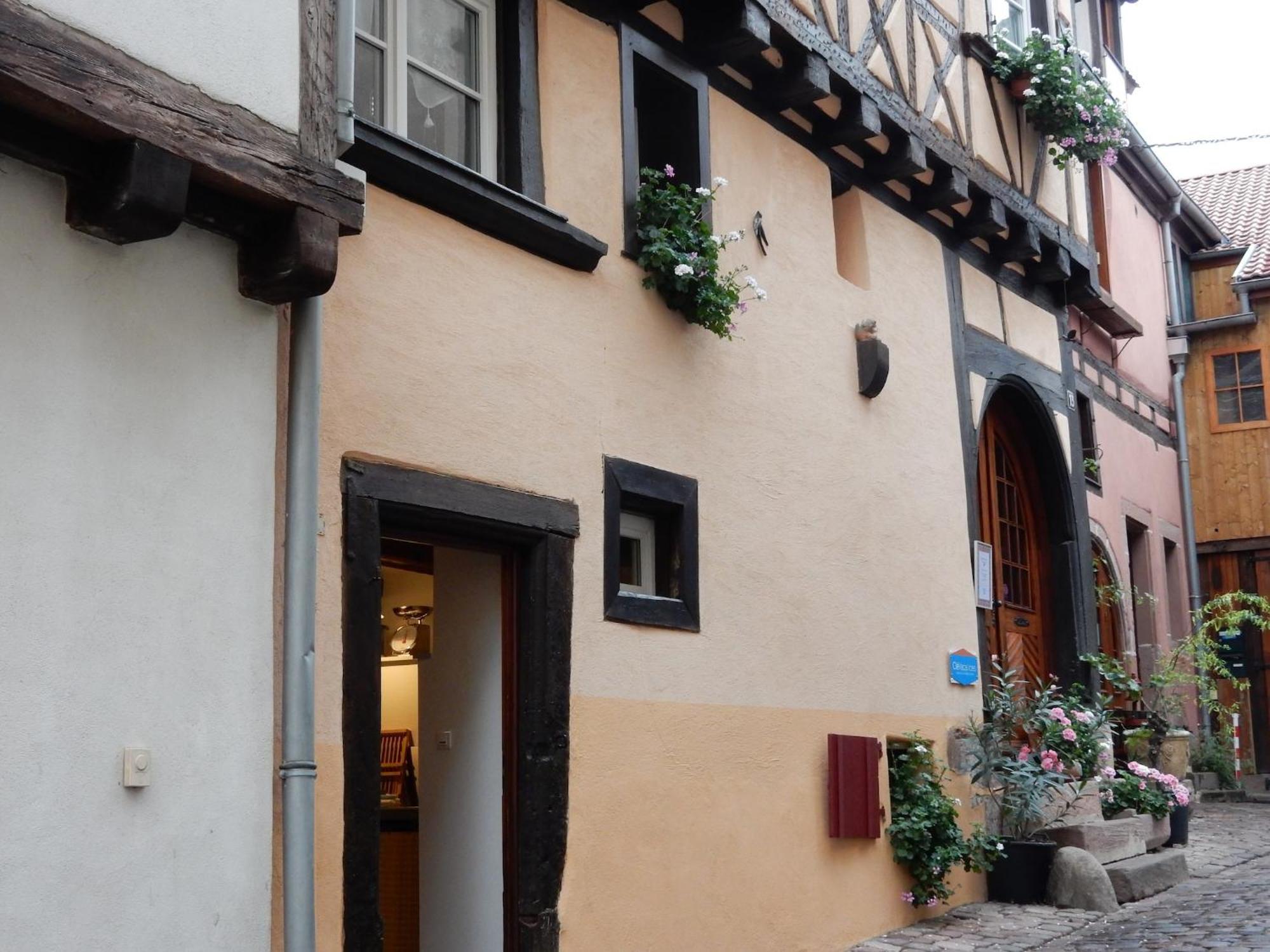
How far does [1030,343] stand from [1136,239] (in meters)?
6.07

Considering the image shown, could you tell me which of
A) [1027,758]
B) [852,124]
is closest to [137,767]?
[852,124]

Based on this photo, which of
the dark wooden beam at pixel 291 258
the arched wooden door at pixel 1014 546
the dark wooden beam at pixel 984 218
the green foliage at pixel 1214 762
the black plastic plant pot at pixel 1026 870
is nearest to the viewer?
the dark wooden beam at pixel 291 258

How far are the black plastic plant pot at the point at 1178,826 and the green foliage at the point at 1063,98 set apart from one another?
4.33 meters

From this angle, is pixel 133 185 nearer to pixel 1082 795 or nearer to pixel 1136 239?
pixel 1082 795

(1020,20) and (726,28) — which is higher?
(1020,20)

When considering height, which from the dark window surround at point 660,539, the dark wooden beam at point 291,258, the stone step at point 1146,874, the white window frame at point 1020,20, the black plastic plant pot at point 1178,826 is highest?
the white window frame at point 1020,20

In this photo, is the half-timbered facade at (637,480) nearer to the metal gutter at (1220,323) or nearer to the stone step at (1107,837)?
the stone step at (1107,837)

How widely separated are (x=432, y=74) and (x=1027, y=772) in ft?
16.4

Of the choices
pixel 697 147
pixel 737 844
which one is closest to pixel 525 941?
pixel 737 844

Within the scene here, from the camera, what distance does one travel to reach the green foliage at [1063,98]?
32.3 feet

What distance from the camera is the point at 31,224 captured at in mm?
3910

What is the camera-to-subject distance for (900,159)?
27.7ft

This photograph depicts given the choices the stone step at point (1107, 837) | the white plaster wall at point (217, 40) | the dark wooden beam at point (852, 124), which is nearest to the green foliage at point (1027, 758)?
the stone step at point (1107, 837)

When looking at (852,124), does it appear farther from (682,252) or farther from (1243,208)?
(1243,208)
